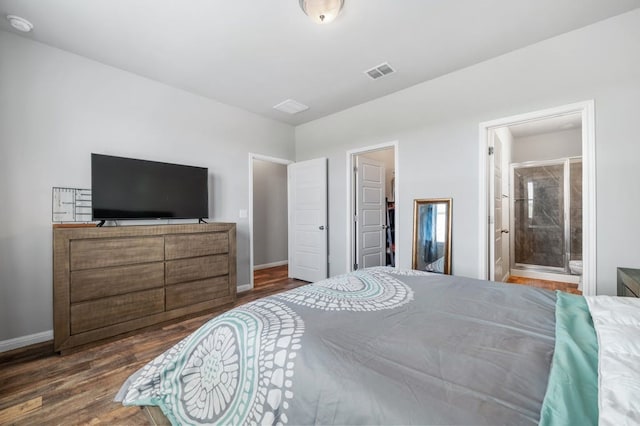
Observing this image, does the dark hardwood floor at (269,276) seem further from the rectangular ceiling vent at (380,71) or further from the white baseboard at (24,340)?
the rectangular ceiling vent at (380,71)

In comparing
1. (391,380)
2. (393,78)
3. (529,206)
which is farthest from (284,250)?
(391,380)

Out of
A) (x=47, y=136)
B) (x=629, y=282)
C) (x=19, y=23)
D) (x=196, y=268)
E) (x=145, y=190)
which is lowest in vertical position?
(x=196, y=268)

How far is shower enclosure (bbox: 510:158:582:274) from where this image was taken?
4473 millimetres

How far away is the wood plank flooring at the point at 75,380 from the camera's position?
1.50 meters

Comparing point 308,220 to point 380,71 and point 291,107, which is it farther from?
point 380,71

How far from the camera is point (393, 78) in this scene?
3088mm

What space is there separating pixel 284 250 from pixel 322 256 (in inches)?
83.9

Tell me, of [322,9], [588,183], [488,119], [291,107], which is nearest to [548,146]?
[488,119]

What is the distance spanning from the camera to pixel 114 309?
2430 millimetres

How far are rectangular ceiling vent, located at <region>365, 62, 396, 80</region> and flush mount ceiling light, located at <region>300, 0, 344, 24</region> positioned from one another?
99 centimetres

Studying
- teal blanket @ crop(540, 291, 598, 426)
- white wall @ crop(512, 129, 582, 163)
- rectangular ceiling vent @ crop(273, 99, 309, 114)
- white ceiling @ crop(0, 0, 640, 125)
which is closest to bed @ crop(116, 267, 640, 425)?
teal blanket @ crop(540, 291, 598, 426)

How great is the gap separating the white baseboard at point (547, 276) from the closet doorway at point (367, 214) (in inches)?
86.9

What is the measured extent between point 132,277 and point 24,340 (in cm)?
98

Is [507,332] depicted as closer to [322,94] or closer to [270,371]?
[270,371]
